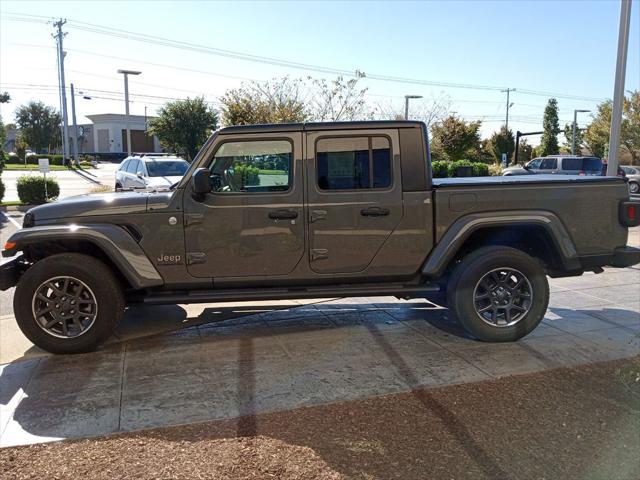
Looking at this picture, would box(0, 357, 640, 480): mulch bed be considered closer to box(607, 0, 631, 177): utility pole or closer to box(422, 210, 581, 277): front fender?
box(422, 210, 581, 277): front fender

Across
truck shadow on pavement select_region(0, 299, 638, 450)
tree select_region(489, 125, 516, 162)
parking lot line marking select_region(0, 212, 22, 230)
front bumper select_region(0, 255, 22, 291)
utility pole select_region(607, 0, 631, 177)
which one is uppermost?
tree select_region(489, 125, 516, 162)

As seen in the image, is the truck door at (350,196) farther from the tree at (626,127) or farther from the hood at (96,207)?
the tree at (626,127)

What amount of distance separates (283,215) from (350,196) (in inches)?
24.3

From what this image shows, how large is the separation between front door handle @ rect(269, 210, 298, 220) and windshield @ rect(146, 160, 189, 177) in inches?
478

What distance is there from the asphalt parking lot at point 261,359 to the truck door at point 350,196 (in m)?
0.88

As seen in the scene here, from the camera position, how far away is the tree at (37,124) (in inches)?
2842

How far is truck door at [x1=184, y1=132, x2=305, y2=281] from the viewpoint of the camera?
4.76 m

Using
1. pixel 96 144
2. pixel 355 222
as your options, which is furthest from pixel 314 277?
pixel 96 144

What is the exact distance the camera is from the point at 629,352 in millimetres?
4812

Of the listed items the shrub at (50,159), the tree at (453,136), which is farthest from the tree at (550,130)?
the shrub at (50,159)

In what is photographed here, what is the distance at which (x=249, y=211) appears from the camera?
15.6 feet

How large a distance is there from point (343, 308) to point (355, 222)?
1.75 meters

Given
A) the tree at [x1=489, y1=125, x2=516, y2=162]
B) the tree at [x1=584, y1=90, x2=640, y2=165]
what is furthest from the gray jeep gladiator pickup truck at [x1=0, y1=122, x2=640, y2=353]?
the tree at [x1=489, y1=125, x2=516, y2=162]

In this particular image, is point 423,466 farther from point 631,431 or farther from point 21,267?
point 21,267
